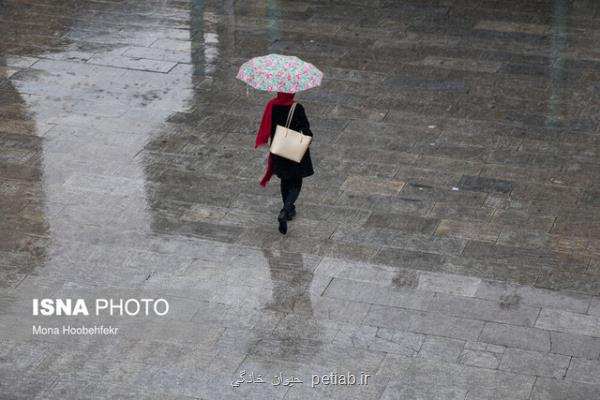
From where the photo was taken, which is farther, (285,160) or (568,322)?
(285,160)

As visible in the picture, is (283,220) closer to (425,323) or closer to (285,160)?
(285,160)

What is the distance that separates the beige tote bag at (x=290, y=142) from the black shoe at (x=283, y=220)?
57cm

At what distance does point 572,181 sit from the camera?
A: 11.5m

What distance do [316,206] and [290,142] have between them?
109 cm

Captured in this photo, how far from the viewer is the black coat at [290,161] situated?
10.2 m

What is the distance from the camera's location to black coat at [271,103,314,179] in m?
10.2

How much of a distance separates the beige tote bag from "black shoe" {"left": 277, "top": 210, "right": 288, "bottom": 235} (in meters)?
0.57

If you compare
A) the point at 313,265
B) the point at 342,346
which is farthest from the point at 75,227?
the point at 342,346

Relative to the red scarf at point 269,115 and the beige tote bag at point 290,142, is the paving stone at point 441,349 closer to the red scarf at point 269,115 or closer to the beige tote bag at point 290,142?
the beige tote bag at point 290,142

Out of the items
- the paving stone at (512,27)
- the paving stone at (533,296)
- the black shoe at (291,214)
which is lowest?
the paving stone at (512,27)

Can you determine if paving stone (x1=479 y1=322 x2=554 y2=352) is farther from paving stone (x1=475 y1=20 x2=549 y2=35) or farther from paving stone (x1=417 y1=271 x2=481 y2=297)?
paving stone (x1=475 y1=20 x2=549 y2=35)

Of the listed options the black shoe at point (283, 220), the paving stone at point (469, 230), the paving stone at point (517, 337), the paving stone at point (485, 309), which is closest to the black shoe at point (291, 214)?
the black shoe at point (283, 220)

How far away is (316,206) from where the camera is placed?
36.2 feet

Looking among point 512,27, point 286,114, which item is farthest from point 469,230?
point 512,27
